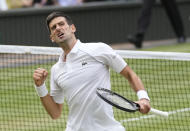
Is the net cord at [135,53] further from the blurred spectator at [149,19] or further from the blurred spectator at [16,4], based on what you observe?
the blurred spectator at [16,4]

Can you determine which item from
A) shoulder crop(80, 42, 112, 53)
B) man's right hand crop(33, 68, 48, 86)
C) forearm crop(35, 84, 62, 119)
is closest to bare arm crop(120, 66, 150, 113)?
shoulder crop(80, 42, 112, 53)

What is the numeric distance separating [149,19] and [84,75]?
10.4 meters

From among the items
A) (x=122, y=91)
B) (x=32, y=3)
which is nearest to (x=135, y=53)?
(x=122, y=91)

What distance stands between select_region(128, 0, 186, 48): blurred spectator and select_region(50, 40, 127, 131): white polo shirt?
33.4 ft

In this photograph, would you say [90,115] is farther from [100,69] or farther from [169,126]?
[169,126]

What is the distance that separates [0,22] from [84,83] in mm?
10207

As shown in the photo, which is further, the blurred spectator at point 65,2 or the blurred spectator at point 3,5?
the blurred spectator at point 65,2

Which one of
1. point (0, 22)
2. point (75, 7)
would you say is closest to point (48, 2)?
point (75, 7)

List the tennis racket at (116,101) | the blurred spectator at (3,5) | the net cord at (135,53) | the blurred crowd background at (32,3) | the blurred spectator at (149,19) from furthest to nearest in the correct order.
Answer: the blurred crowd background at (32,3) → the blurred spectator at (3,5) → the blurred spectator at (149,19) → the net cord at (135,53) → the tennis racket at (116,101)

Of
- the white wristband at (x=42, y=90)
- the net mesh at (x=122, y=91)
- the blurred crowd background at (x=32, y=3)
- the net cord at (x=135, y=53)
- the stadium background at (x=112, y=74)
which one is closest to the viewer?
the white wristband at (x=42, y=90)

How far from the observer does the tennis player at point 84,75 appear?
5.89m

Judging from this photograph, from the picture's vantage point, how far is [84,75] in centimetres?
592

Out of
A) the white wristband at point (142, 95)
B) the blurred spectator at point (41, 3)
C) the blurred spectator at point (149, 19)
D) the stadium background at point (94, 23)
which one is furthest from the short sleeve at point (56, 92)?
the blurred spectator at point (41, 3)

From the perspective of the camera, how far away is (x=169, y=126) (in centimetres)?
923
